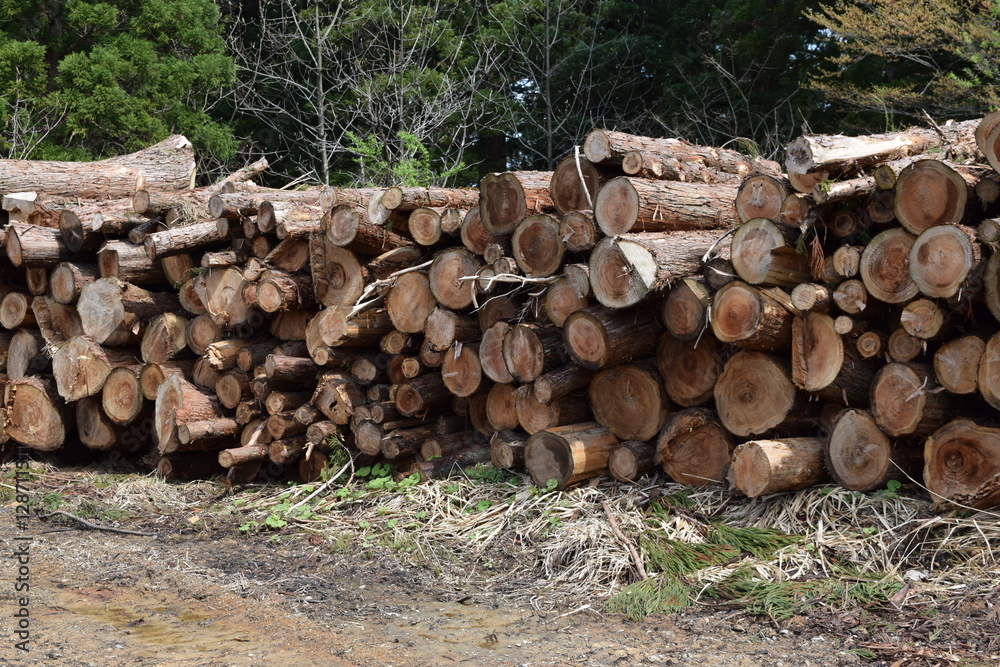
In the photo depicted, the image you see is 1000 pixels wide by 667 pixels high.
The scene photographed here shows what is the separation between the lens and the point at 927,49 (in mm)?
10992

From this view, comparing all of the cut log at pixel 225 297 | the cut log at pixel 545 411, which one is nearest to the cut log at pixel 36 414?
the cut log at pixel 225 297

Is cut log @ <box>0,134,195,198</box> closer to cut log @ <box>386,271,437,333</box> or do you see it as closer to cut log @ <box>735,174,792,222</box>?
cut log @ <box>386,271,437,333</box>

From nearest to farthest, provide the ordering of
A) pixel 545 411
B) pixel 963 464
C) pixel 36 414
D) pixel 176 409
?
1. pixel 963 464
2. pixel 545 411
3. pixel 176 409
4. pixel 36 414

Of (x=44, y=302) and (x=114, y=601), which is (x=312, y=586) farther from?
(x=44, y=302)

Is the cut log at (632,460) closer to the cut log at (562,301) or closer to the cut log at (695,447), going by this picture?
the cut log at (695,447)

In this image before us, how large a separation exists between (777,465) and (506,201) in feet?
6.43

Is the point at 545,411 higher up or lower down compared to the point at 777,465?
higher up

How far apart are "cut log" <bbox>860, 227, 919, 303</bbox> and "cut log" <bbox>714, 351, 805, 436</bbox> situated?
1.89 feet

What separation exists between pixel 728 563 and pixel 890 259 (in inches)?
57.2

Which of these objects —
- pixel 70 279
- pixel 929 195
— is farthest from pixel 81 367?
pixel 929 195

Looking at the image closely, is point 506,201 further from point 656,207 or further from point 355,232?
point 355,232

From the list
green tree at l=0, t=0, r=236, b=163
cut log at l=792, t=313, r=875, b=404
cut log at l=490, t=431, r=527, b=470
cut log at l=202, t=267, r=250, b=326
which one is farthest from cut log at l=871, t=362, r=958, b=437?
green tree at l=0, t=0, r=236, b=163

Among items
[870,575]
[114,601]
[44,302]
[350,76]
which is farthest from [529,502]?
[350,76]

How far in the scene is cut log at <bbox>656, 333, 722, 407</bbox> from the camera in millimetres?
4457
